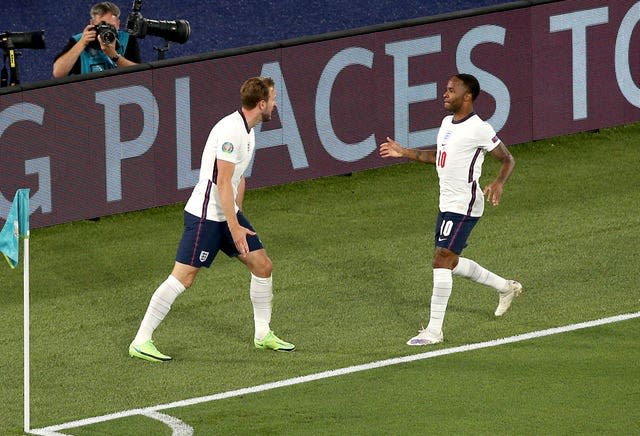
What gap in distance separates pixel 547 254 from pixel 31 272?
4.32 metres

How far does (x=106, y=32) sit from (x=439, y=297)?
201 inches

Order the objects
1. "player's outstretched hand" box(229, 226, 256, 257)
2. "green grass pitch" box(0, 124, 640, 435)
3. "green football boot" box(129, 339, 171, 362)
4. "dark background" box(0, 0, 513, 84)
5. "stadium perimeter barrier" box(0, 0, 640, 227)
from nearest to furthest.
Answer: "green grass pitch" box(0, 124, 640, 435)
"player's outstretched hand" box(229, 226, 256, 257)
"green football boot" box(129, 339, 171, 362)
"stadium perimeter barrier" box(0, 0, 640, 227)
"dark background" box(0, 0, 513, 84)

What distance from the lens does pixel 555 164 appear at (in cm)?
1822

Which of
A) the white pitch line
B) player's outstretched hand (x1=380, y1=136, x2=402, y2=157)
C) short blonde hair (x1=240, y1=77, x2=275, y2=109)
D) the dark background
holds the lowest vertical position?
the white pitch line

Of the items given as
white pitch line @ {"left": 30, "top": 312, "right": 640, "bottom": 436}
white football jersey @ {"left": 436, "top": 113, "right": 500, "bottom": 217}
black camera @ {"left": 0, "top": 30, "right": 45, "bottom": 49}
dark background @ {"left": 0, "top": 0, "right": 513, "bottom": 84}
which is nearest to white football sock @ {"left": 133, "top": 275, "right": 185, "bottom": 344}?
white pitch line @ {"left": 30, "top": 312, "right": 640, "bottom": 436}

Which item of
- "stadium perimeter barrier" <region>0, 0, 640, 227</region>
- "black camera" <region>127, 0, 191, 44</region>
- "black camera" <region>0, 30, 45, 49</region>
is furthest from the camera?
"black camera" <region>0, 30, 45, 49</region>

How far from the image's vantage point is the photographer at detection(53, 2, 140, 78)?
54.0 feet

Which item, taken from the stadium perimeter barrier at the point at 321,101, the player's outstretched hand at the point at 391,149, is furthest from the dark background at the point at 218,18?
the player's outstretched hand at the point at 391,149

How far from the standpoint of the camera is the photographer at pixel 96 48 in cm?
1647

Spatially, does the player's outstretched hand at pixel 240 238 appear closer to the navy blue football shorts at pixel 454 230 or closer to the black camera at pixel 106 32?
the navy blue football shorts at pixel 454 230

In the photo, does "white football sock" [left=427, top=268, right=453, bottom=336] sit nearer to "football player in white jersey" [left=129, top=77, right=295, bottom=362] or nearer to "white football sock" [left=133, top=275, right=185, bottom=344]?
"football player in white jersey" [left=129, top=77, right=295, bottom=362]

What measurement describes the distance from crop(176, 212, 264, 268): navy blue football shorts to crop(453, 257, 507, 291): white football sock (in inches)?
61.3

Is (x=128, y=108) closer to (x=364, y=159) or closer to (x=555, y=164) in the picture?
(x=364, y=159)

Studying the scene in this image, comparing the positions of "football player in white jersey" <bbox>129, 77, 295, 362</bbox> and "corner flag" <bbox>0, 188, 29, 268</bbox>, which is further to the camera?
"football player in white jersey" <bbox>129, 77, 295, 362</bbox>
